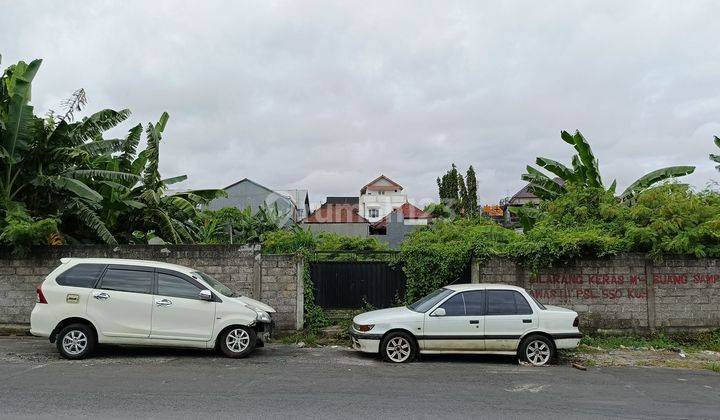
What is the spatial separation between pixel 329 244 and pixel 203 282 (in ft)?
24.6

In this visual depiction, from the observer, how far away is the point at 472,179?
45.6 meters

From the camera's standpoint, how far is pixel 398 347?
900 centimetres

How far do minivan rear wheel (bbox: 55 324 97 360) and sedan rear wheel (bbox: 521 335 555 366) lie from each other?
7391mm

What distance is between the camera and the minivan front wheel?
902cm

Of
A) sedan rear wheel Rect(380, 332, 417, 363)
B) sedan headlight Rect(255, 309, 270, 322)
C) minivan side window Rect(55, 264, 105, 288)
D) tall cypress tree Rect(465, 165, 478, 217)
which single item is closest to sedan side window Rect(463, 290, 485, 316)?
sedan rear wheel Rect(380, 332, 417, 363)

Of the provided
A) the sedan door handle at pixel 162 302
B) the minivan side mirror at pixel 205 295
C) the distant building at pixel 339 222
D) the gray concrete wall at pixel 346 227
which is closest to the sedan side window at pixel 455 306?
the minivan side mirror at pixel 205 295

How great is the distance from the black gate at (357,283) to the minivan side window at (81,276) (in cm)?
449

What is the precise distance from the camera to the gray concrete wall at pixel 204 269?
1162cm

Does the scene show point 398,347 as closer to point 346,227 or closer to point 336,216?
point 346,227

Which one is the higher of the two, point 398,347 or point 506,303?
point 506,303

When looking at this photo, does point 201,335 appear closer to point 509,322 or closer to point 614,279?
point 509,322

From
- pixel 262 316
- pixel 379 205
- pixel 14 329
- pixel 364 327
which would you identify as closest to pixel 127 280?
pixel 262 316

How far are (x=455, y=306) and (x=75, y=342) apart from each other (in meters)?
6.49

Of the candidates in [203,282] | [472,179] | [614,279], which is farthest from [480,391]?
[472,179]
